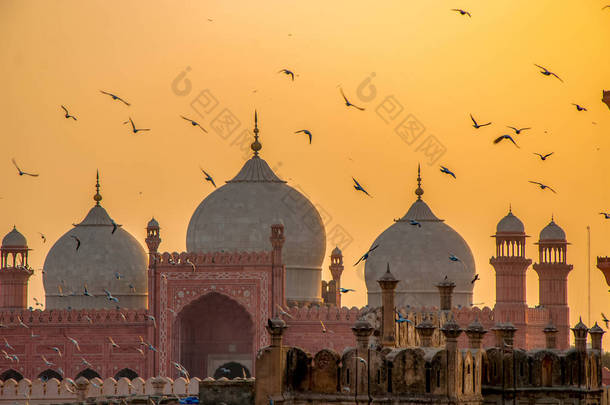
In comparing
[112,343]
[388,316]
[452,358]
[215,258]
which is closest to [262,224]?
[215,258]

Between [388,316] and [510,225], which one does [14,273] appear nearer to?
[510,225]

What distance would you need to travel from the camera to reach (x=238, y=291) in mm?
56906

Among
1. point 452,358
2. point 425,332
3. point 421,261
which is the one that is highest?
point 421,261

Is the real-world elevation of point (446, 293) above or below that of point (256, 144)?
below

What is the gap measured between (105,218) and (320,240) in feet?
30.3

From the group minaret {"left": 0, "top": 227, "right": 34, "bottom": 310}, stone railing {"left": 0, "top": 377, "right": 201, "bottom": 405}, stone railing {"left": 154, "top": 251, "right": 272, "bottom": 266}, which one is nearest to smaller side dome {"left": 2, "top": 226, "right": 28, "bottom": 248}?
minaret {"left": 0, "top": 227, "right": 34, "bottom": 310}

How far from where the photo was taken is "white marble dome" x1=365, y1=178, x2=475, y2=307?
61125mm

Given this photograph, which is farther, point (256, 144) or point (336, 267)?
point (336, 267)

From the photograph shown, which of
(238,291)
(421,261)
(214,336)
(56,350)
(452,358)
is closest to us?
(452,358)

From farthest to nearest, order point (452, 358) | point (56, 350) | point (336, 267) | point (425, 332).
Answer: point (336, 267)
point (56, 350)
point (425, 332)
point (452, 358)

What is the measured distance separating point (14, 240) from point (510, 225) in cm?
1833

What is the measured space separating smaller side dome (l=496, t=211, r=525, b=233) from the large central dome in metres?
6.43

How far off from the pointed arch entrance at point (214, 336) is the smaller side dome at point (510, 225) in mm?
9272

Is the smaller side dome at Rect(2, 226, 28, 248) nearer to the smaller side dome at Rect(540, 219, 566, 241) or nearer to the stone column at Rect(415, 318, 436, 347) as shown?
the smaller side dome at Rect(540, 219, 566, 241)
